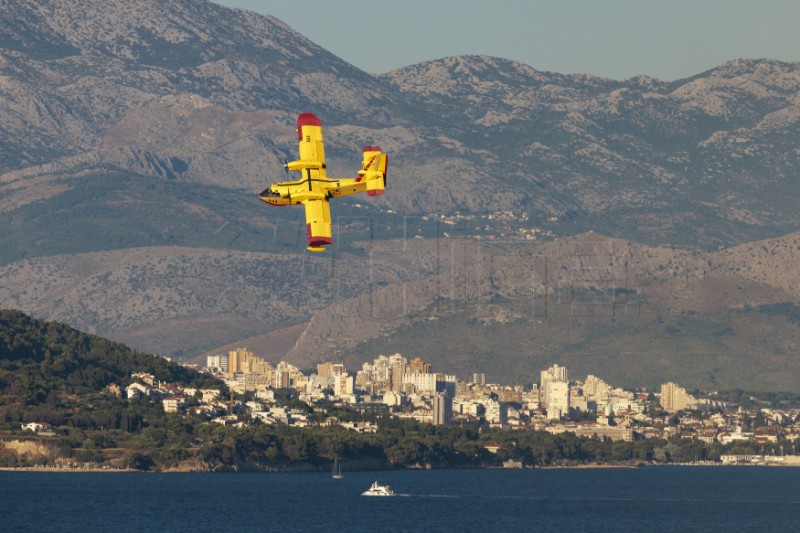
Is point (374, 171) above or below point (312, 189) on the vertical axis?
above

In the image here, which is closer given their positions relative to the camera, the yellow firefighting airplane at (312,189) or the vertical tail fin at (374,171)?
the yellow firefighting airplane at (312,189)

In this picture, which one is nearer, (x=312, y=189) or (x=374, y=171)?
(x=312, y=189)

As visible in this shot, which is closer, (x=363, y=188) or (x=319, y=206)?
(x=319, y=206)

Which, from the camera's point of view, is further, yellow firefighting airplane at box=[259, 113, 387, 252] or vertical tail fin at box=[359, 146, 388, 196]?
vertical tail fin at box=[359, 146, 388, 196]
